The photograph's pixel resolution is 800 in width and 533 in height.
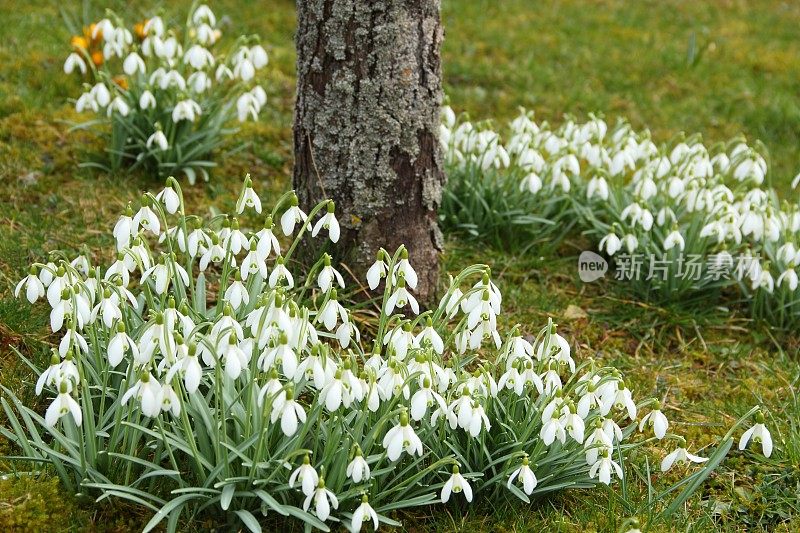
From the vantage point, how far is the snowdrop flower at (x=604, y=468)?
8.75ft

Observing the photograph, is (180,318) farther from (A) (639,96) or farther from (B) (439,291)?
(A) (639,96)

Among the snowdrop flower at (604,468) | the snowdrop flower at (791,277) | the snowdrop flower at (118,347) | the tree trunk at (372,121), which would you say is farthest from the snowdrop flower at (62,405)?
the snowdrop flower at (791,277)

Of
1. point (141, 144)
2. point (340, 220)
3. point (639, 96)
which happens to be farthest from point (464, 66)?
point (340, 220)

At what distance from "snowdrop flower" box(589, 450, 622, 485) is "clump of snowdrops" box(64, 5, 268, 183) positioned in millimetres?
2453

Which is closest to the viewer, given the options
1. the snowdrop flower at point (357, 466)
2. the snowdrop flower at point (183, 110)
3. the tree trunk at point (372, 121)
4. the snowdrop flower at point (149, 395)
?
the snowdrop flower at point (149, 395)

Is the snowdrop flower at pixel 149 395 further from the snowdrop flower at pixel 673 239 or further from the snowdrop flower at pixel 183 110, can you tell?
the snowdrop flower at pixel 673 239

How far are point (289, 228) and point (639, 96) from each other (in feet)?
14.8

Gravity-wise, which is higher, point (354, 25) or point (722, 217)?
point (354, 25)

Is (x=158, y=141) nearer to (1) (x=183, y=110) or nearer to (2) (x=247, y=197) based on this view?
(1) (x=183, y=110)

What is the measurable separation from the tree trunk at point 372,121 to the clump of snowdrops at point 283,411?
82 centimetres

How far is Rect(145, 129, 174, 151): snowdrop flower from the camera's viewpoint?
4230 mm

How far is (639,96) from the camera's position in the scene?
6.67 metres

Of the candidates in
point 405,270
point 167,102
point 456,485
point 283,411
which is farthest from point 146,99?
point 456,485

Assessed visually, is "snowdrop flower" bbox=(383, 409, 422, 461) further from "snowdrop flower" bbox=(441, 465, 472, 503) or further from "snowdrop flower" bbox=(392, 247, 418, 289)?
"snowdrop flower" bbox=(392, 247, 418, 289)
